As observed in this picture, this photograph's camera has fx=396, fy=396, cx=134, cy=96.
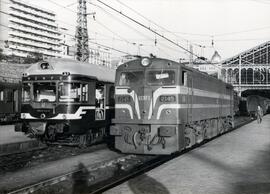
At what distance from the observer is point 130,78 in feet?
45.0

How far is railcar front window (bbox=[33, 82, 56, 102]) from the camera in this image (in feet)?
49.4

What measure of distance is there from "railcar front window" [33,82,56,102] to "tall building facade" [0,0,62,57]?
97434 mm

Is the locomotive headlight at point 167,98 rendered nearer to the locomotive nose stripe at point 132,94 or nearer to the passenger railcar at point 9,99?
the locomotive nose stripe at point 132,94

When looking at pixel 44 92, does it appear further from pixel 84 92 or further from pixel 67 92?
pixel 84 92

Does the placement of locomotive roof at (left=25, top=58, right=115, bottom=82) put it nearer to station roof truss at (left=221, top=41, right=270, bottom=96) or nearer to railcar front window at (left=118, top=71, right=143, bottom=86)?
railcar front window at (left=118, top=71, right=143, bottom=86)

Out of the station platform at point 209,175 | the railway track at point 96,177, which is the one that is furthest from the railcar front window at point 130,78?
the station platform at point 209,175

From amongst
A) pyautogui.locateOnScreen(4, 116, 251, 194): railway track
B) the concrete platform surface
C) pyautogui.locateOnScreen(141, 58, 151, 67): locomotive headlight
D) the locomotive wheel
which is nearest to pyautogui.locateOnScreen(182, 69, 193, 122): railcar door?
pyautogui.locateOnScreen(141, 58, 151, 67): locomotive headlight

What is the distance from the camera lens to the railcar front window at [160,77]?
42.9ft

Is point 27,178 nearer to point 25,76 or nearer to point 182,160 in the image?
point 182,160

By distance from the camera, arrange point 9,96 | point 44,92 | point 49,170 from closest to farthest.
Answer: point 49,170 < point 44,92 < point 9,96

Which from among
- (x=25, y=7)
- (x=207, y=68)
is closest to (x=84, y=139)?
(x=207, y=68)

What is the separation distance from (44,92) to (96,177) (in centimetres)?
576

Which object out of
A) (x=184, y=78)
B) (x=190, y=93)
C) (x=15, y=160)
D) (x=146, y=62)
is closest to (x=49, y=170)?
(x=15, y=160)

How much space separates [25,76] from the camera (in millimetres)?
15414
